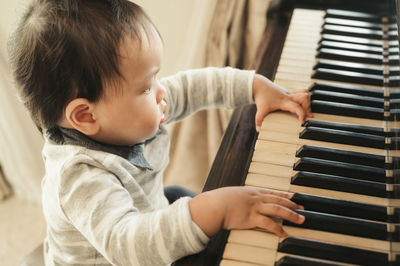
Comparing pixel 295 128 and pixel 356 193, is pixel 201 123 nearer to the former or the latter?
pixel 295 128

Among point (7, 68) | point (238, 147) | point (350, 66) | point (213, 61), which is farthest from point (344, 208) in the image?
point (7, 68)

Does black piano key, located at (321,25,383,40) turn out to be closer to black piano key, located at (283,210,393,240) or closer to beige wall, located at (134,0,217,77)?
beige wall, located at (134,0,217,77)

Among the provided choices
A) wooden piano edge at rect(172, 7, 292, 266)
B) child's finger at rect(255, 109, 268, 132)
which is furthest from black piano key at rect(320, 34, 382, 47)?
child's finger at rect(255, 109, 268, 132)

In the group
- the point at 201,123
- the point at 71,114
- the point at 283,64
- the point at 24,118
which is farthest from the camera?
the point at 24,118

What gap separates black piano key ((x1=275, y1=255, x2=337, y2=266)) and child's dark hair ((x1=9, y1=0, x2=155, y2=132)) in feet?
1.42

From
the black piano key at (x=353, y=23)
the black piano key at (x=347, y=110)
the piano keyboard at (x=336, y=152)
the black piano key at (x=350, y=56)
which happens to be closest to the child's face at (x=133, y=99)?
the piano keyboard at (x=336, y=152)

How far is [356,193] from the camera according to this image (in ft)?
2.38

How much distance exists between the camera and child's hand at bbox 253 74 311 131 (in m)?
0.91

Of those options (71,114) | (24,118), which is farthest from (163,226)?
(24,118)

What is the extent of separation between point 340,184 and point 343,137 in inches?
5.3

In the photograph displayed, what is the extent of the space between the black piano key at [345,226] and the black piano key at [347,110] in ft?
0.97

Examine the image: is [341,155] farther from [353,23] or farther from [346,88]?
[353,23]

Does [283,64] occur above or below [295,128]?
above

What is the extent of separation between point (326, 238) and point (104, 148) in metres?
0.50
